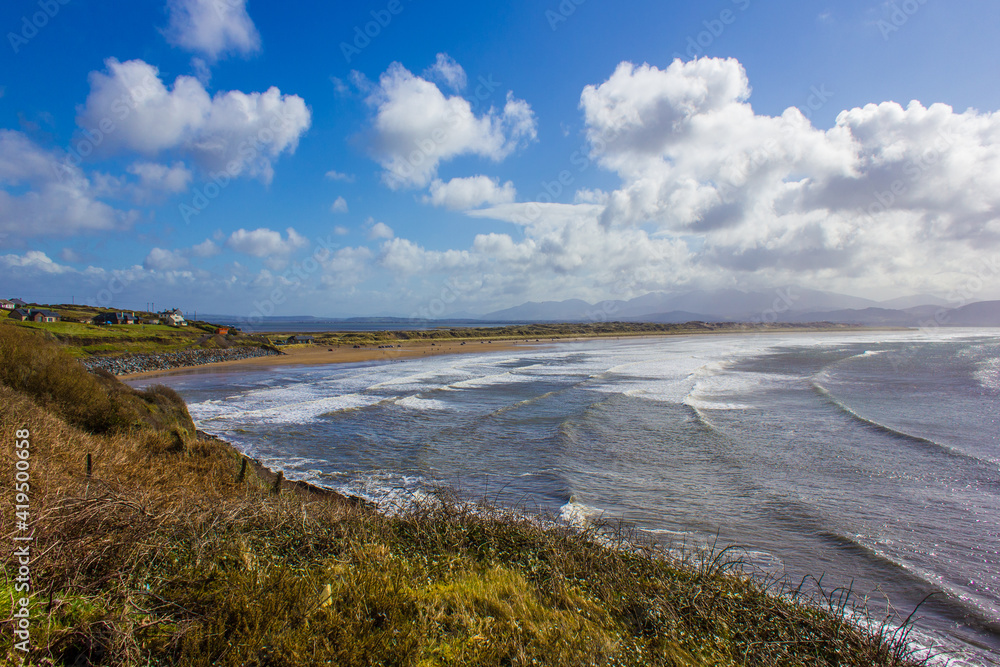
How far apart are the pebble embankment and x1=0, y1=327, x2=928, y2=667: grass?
31.4 m

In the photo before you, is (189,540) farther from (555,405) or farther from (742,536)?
(555,405)

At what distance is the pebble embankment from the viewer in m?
36.6

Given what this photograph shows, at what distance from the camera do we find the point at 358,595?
450 centimetres

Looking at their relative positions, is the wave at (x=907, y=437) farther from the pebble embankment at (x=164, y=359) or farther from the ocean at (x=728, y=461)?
the pebble embankment at (x=164, y=359)

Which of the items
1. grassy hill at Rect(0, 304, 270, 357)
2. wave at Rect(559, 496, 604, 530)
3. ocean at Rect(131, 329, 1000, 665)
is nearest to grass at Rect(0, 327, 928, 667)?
ocean at Rect(131, 329, 1000, 665)

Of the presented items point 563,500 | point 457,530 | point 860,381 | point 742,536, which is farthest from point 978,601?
point 860,381

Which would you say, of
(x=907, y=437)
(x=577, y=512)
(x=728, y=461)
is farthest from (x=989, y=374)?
(x=577, y=512)

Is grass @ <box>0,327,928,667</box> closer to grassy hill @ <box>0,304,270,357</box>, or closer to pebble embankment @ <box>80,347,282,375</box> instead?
pebble embankment @ <box>80,347,282,375</box>

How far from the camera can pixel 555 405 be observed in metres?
22.3

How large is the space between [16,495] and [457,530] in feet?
16.2

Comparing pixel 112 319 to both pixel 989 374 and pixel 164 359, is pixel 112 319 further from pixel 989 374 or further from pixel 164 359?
pixel 989 374

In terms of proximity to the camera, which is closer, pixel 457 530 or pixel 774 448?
pixel 457 530

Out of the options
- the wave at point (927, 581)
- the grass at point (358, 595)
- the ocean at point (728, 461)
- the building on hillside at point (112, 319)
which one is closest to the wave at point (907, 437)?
the ocean at point (728, 461)

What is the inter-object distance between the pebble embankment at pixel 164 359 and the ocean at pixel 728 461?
13840 mm
